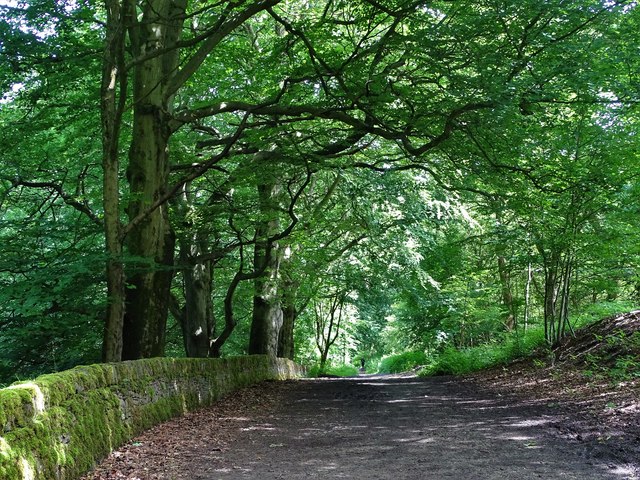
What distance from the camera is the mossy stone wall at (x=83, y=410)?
428 cm

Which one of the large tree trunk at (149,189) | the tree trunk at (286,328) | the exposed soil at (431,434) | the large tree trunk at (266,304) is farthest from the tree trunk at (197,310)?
the large tree trunk at (149,189)

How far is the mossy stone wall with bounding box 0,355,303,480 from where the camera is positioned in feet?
14.0

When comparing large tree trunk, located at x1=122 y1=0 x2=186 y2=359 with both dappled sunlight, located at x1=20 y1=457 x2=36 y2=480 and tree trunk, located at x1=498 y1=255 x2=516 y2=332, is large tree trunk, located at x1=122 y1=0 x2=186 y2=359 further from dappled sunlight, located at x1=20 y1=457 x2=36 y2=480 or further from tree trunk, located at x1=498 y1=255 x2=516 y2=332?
tree trunk, located at x1=498 y1=255 x2=516 y2=332

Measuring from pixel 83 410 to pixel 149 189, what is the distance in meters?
5.07

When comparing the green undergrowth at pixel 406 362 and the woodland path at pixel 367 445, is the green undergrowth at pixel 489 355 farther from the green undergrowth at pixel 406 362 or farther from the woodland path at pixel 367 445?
the green undergrowth at pixel 406 362

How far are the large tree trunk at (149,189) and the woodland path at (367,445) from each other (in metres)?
1.67

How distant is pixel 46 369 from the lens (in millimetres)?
9008

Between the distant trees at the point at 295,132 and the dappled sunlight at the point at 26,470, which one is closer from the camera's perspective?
the dappled sunlight at the point at 26,470

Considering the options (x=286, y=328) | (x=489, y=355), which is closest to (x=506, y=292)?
(x=489, y=355)

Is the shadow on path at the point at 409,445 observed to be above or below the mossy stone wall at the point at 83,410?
below

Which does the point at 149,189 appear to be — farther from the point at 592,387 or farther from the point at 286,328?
the point at 286,328

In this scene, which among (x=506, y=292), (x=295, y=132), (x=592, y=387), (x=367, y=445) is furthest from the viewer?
(x=506, y=292)

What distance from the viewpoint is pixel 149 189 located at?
10117 millimetres

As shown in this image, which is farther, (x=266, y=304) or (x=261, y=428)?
(x=266, y=304)
